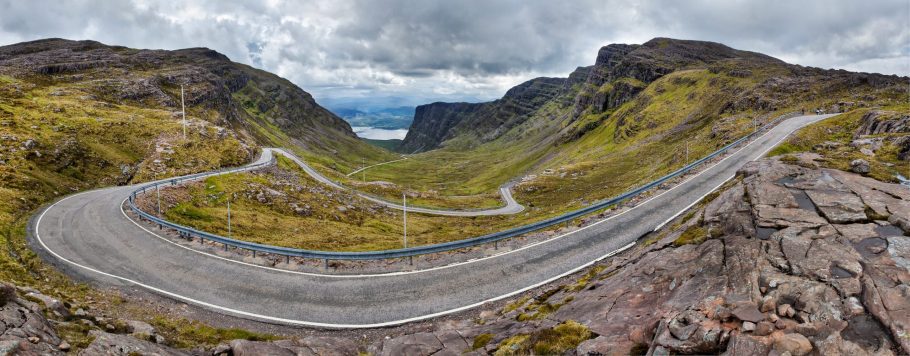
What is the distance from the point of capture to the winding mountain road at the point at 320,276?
2167cm

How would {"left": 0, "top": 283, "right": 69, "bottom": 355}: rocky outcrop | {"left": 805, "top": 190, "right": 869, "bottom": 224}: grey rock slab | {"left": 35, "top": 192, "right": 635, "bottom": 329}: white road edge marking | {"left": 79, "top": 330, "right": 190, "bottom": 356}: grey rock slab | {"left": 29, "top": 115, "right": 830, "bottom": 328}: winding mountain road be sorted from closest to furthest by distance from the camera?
{"left": 0, "top": 283, "right": 69, "bottom": 355}: rocky outcrop
{"left": 79, "top": 330, "right": 190, "bottom": 356}: grey rock slab
{"left": 805, "top": 190, "right": 869, "bottom": 224}: grey rock slab
{"left": 35, "top": 192, "right": 635, "bottom": 329}: white road edge marking
{"left": 29, "top": 115, "right": 830, "bottom": 328}: winding mountain road

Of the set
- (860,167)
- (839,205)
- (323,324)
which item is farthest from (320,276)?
(860,167)

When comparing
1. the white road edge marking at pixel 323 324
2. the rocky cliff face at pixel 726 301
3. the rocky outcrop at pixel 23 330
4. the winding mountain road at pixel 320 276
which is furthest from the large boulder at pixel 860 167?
the rocky outcrop at pixel 23 330

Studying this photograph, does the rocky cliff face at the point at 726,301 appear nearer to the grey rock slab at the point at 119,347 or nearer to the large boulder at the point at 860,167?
the grey rock slab at the point at 119,347

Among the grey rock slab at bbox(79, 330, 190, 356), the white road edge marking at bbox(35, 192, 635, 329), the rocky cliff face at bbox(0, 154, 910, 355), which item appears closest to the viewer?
the rocky cliff face at bbox(0, 154, 910, 355)

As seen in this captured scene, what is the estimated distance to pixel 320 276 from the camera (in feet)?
83.4

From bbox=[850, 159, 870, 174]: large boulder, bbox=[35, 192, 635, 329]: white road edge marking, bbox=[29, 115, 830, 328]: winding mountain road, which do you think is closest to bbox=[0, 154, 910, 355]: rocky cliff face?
bbox=[35, 192, 635, 329]: white road edge marking

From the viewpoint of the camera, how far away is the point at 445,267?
25938 millimetres

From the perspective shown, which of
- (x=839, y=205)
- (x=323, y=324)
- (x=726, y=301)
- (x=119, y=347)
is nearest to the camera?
(x=726, y=301)

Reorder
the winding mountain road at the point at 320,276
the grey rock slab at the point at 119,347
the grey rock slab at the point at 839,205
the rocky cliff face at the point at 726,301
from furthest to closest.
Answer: the winding mountain road at the point at 320,276 → the grey rock slab at the point at 839,205 → the grey rock slab at the point at 119,347 → the rocky cliff face at the point at 726,301

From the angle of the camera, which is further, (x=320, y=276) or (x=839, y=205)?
A: (x=320, y=276)

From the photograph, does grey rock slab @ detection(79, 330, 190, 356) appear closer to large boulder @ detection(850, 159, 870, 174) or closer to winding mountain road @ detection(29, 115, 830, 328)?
winding mountain road @ detection(29, 115, 830, 328)

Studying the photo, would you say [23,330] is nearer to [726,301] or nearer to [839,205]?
[726,301]

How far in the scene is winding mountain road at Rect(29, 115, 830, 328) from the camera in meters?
21.7
